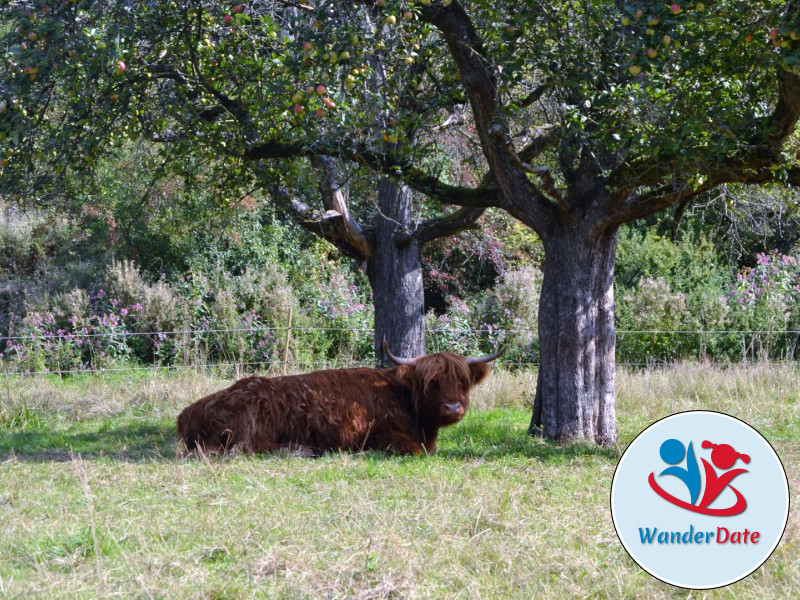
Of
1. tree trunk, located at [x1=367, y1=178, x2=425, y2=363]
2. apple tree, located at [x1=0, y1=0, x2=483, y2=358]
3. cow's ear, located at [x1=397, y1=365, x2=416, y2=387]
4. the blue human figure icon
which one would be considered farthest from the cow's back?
the blue human figure icon

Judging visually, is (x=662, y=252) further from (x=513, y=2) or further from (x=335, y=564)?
(x=335, y=564)

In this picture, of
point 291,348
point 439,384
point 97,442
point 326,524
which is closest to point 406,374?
point 439,384

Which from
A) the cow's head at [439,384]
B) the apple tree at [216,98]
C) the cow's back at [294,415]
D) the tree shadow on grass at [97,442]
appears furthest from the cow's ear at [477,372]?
the tree shadow on grass at [97,442]

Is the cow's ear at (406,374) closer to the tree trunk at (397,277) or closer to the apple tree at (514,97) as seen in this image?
the apple tree at (514,97)

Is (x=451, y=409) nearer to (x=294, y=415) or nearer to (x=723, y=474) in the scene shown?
(x=294, y=415)

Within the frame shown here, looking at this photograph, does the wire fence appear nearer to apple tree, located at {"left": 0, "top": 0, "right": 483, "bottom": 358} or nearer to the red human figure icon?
apple tree, located at {"left": 0, "top": 0, "right": 483, "bottom": 358}

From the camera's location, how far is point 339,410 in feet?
28.6

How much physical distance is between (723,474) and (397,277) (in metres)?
8.56

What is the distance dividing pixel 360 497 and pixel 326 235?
23.0ft

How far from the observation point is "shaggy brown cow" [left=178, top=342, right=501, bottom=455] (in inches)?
330

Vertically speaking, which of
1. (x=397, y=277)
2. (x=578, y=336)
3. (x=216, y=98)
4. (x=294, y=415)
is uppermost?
(x=216, y=98)

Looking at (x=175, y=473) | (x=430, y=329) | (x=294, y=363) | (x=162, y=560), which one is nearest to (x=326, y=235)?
(x=294, y=363)

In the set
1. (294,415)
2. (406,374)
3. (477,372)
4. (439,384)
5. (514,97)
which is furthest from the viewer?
(514,97)

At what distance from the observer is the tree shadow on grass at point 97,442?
8.55m
